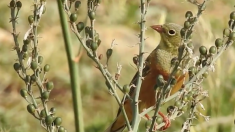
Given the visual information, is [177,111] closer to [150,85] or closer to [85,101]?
[150,85]

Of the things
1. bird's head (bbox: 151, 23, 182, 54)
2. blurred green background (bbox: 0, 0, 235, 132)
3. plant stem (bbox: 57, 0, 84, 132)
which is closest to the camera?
plant stem (bbox: 57, 0, 84, 132)

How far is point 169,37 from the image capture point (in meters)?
3.52

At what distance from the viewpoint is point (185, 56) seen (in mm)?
2068

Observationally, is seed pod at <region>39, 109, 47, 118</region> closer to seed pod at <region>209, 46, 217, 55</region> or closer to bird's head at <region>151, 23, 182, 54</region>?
seed pod at <region>209, 46, 217, 55</region>

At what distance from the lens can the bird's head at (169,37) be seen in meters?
3.43

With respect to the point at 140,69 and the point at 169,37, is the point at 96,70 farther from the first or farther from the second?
the point at 140,69

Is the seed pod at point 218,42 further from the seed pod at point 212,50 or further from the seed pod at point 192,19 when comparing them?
the seed pod at point 192,19

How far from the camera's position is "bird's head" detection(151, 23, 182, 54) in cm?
343

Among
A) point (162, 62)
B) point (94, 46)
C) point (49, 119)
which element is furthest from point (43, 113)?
point (162, 62)

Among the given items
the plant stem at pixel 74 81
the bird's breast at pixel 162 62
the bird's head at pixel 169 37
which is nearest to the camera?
the plant stem at pixel 74 81

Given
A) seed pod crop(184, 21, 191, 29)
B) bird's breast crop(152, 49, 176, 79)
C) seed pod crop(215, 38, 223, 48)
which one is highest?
seed pod crop(184, 21, 191, 29)

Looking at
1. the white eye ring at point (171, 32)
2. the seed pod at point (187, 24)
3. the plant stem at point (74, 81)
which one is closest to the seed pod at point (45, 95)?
the seed pod at point (187, 24)

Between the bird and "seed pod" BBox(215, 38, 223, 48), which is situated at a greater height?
"seed pod" BBox(215, 38, 223, 48)

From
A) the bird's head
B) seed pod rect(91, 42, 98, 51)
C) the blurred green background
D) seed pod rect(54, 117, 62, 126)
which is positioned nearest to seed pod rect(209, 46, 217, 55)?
seed pod rect(91, 42, 98, 51)
